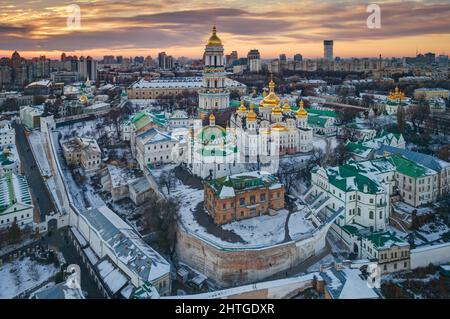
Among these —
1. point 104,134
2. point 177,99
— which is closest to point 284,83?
point 177,99

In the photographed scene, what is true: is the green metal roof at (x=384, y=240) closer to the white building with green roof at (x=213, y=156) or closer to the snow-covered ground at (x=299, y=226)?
the snow-covered ground at (x=299, y=226)

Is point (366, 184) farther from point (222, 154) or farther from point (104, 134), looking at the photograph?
point (104, 134)

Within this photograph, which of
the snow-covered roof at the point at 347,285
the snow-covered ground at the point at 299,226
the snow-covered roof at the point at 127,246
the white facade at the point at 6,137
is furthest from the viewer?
the white facade at the point at 6,137

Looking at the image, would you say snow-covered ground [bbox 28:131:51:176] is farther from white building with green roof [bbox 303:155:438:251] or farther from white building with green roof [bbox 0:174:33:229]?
white building with green roof [bbox 303:155:438:251]

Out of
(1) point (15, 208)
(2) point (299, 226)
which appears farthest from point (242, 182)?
(1) point (15, 208)

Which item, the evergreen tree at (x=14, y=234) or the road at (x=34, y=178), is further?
the road at (x=34, y=178)

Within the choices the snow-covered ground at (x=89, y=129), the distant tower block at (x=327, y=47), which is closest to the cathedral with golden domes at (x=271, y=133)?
the distant tower block at (x=327, y=47)
